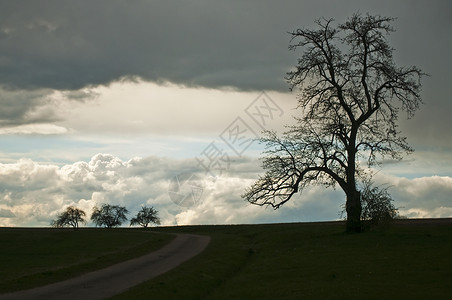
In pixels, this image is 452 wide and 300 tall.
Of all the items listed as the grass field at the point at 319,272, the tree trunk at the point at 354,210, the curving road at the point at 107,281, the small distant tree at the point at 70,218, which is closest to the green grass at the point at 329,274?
the grass field at the point at 319,272

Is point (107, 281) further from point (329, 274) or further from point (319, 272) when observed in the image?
point (329, 274)

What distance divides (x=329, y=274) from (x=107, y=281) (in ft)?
36.5

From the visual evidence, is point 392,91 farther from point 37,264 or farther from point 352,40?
point 37,264

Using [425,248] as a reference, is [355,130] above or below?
above

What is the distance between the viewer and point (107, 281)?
25.6m

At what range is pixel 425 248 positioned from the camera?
103ft

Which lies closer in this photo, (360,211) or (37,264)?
(37,264)

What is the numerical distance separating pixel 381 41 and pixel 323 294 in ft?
109

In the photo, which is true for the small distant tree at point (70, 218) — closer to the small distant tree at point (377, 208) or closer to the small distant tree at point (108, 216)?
the small distant tree at point (108, 216)

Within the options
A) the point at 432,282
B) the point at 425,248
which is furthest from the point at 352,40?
the point at 432,282

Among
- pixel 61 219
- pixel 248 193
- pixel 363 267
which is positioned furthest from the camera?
pixel 61 219

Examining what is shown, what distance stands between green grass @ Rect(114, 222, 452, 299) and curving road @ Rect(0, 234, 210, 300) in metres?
1.16

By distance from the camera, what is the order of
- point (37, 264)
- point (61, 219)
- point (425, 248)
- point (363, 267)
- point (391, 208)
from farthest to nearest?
point (61, 219)
point (391, 208)
point (37, 264)
point (425, 248)
point (363, 267)

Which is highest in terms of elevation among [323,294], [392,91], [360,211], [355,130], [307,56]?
[307,56]
